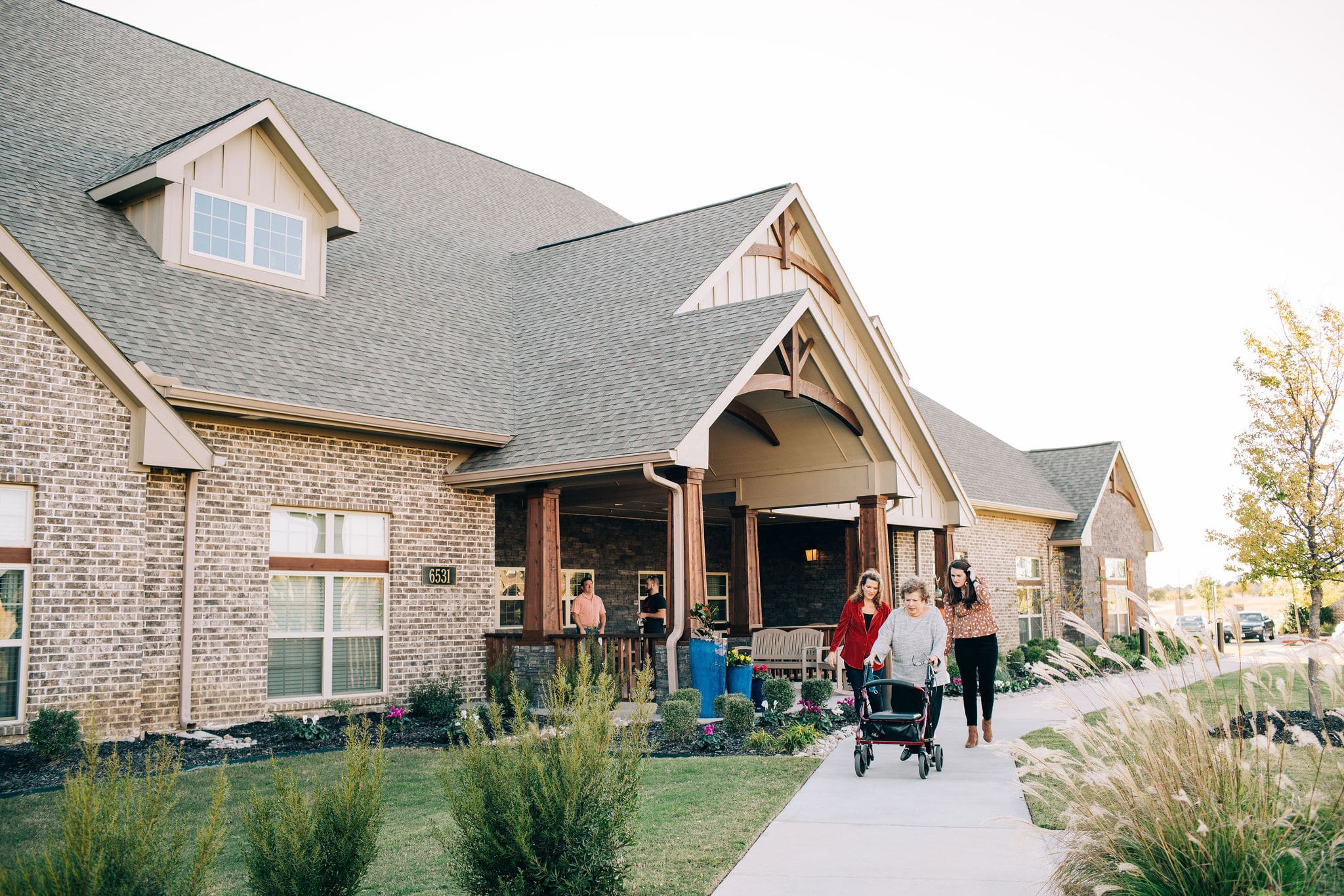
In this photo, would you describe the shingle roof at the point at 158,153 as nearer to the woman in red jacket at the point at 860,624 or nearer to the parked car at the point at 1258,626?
the woman in red jacket at the point at 860,624

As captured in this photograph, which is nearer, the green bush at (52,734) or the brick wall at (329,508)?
the green bush at (52,734)

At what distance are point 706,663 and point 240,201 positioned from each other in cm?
825

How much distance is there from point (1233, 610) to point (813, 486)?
11981mm

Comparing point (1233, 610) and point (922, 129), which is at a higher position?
point (922, 129)

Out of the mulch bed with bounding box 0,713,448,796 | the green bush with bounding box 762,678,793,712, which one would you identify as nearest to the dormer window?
the mulch bed with bounding box 0,713,448,796

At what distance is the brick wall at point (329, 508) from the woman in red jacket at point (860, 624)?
17.9 ft

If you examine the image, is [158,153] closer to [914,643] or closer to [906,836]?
[914,643]

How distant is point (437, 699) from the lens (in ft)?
43.3

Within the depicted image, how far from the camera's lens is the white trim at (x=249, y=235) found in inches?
518

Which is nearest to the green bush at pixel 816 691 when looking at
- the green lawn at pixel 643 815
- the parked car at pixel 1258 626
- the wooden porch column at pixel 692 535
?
the wooden porch column at pixel 692 535

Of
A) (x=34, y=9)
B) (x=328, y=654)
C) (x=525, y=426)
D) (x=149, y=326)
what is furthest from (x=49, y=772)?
(x=34, y=9)

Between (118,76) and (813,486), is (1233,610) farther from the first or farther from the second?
(118,76)

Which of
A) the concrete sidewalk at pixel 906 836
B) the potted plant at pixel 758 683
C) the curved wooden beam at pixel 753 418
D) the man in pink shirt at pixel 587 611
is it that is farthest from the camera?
the curved wooden beam at pixel 753 418

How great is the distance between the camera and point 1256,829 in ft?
15.4
